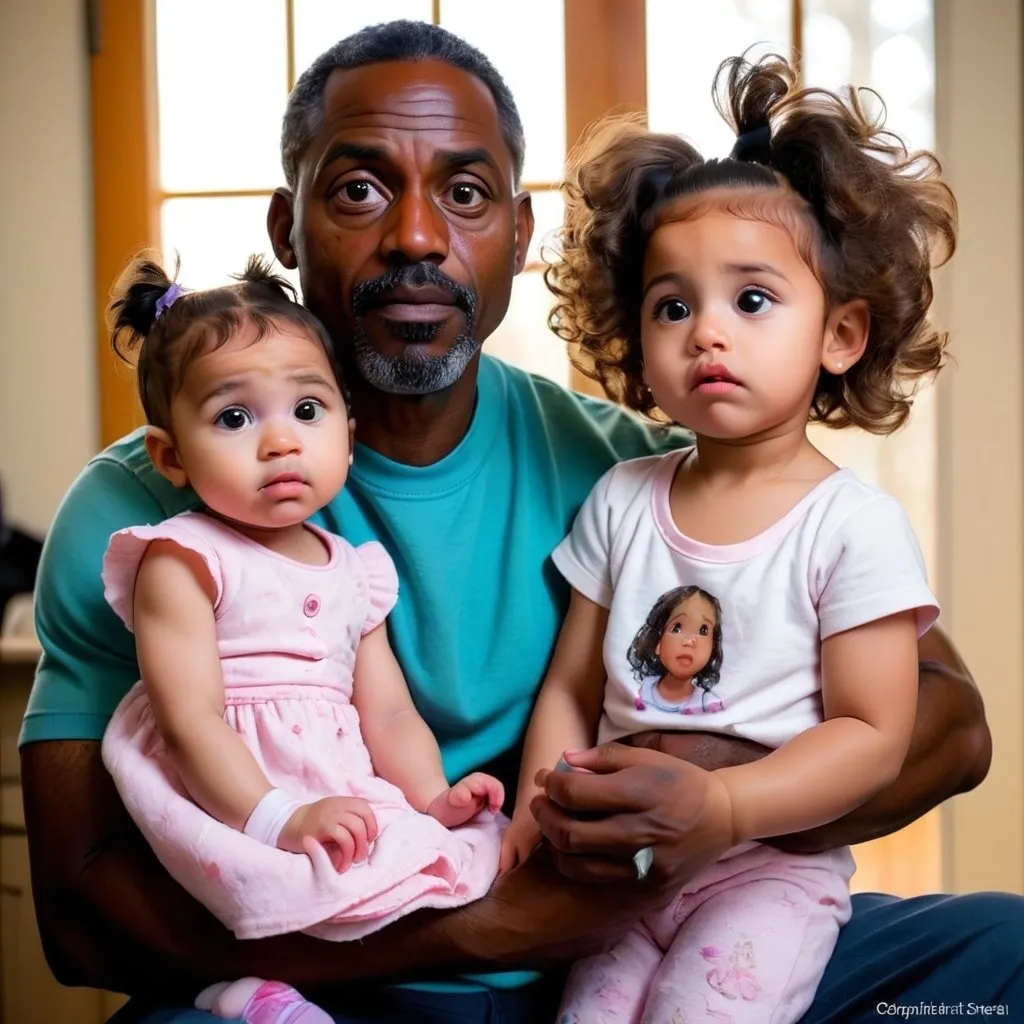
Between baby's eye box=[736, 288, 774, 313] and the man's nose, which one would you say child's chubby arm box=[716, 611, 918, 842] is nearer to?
baby's eye box=[736, 288, 774, 313]

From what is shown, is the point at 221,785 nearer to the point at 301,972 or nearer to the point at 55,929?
the point at 301,972

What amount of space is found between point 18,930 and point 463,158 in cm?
223

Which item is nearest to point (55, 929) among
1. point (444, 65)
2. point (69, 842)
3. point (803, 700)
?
point (69, 842)

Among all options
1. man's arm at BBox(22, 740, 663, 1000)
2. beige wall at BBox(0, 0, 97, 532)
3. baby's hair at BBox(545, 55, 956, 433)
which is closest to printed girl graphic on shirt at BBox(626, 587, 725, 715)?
man's arm at BBox(22, 740, 663, 1000)

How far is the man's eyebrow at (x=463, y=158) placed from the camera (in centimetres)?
162

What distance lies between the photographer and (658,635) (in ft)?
4.62

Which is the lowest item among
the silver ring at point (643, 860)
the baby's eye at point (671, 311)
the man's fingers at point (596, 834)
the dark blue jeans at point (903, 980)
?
the dark blue jeans at point (903, 980)

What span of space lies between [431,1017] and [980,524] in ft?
7.02

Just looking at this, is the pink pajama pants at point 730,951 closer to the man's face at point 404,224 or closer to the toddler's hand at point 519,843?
the toddler's hand at point 519,843

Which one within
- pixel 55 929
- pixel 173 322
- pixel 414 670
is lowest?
pixel 55 929

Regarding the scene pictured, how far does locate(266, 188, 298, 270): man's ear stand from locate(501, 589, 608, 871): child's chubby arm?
0.63 m

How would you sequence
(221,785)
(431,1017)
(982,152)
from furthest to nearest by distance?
(982,152), (431,1017), (221,785)

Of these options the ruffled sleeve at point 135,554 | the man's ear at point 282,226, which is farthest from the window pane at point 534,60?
the ruffled sleeve at point 135,554

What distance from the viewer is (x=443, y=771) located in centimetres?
154
